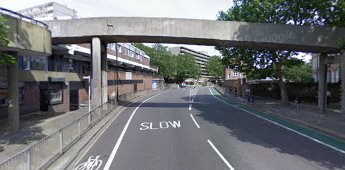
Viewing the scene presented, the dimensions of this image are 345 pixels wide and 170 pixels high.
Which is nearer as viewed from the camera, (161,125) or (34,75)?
(161,125)

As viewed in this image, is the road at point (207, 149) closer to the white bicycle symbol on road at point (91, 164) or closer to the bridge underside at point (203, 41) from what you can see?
the white bicycle symbol on road at point (91, 164)

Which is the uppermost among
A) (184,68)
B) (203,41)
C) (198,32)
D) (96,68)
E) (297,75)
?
(184,68)

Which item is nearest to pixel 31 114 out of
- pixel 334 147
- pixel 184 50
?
pixel 334 147

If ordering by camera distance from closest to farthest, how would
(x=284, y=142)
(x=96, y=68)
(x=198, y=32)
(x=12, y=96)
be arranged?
(x=284, y=142)
(x=12, y=96)
(x=198, y=32)
(x=96, y=68)

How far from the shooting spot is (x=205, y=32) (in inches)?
851

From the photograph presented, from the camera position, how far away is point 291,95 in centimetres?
3425

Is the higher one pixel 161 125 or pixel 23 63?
pixel 23 63

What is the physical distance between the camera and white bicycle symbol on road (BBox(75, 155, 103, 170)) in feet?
29.2

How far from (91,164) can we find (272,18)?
2168cm

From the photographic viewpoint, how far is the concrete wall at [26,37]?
13023mm

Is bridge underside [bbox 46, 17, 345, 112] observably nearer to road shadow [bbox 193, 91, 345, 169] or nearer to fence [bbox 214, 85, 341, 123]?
fence [bbox 214, 85, 341, 123]

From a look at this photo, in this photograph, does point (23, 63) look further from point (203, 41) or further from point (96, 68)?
point (203, 41)

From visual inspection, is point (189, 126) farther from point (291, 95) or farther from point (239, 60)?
point (291, 95)

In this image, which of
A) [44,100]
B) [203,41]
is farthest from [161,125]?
[44,100]
